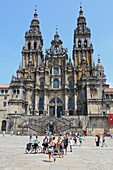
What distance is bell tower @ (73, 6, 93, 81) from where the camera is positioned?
57.9m

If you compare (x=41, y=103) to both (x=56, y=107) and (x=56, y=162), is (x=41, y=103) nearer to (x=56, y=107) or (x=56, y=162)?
(x=56, y=107)

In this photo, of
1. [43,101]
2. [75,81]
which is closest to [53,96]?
[43,101]

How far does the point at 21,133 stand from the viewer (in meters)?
45.6

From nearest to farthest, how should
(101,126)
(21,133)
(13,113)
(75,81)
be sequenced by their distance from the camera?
1. (21,133)
2. (101,126)
3. (13,113)
4. (75,81)

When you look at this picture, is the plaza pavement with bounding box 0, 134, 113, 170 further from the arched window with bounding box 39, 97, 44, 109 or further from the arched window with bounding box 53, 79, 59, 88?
the arched window with bounding box 53, 79, 59, 88

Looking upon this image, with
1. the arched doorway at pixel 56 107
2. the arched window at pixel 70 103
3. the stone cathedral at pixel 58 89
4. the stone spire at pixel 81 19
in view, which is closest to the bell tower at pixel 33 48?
the stone cathedral at pixel 58 89

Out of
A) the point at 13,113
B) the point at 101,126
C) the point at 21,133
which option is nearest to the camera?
the point at 21,133

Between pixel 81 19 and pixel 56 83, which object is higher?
pixel 81 19

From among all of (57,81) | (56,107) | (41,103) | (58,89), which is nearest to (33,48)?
(57,81)

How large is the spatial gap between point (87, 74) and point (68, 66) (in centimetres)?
617

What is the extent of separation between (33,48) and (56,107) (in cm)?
2051

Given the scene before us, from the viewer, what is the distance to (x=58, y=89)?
56.6m

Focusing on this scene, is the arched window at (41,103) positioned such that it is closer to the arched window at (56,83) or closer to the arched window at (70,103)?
the arched window at (56,83)

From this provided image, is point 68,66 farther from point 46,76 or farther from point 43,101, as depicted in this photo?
point 43,101
